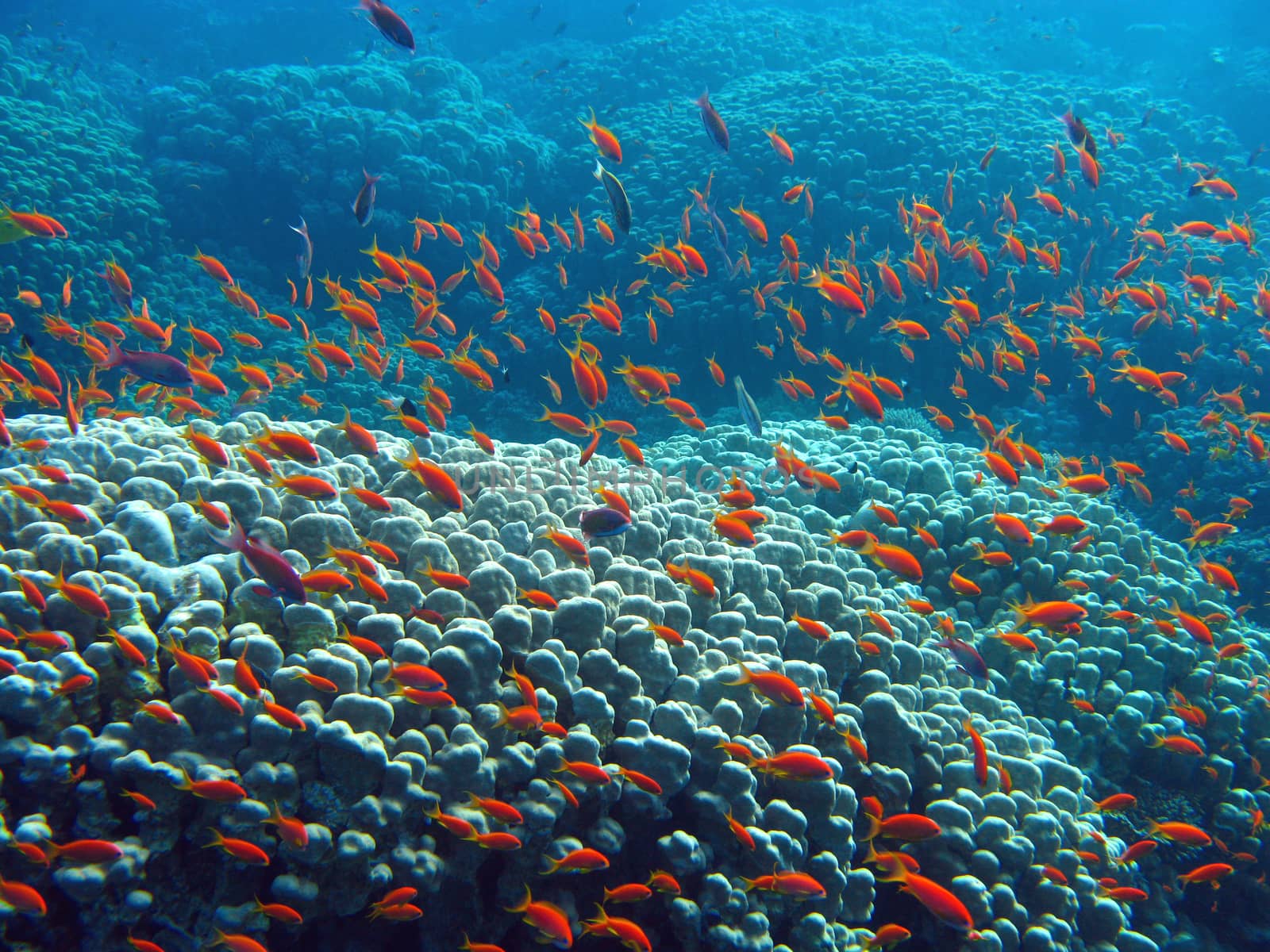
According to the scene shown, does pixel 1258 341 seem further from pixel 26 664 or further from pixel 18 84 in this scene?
pixel 18 84

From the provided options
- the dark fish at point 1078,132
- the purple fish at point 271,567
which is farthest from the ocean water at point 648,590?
the dark fish at point 1078,132

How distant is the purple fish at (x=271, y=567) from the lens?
2383 mm

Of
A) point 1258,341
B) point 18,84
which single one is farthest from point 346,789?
point 18,84

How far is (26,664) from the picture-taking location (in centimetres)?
221

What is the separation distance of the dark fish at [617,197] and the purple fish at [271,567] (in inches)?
112

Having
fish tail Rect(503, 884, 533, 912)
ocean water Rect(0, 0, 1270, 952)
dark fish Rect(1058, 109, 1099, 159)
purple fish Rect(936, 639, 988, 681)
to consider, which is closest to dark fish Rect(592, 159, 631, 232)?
ocean water Rect(0, 0, 1270, 952)

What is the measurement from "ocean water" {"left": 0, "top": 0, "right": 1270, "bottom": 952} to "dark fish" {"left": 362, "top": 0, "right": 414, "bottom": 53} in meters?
0.03

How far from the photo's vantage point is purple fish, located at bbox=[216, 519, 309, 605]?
238cm

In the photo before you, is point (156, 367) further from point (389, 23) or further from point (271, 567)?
point (389, 23)

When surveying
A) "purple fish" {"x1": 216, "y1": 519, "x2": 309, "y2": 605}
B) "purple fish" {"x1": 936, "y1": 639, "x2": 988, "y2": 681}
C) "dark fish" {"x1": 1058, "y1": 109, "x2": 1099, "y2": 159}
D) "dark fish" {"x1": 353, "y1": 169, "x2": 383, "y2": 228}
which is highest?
"dark fish" {"x1": 1058, "y1": 109, "x2": 1099, "y2": 159}

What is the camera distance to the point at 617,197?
13.4 feet

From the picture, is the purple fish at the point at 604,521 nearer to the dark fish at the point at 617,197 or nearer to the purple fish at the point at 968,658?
the dark fish at the point at 617,197

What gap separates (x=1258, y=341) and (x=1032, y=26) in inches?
834

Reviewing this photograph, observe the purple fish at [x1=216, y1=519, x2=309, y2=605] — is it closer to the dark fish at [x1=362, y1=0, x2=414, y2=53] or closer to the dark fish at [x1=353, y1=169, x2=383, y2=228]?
the dark fish at [x1=353, y1=169, x2=383, y2=228]
